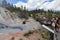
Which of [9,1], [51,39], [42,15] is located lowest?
[51,39]

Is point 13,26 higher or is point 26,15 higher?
point 26,15

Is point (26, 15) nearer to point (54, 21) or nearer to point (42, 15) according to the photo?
point (42, 15)

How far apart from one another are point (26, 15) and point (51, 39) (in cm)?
75

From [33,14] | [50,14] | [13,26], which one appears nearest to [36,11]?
[33,14]

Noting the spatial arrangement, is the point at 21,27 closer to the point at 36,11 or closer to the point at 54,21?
the point at 36,11

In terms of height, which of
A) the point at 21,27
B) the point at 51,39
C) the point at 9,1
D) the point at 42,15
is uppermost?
the point at 9,1

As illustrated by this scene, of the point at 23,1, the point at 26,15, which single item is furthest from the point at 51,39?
the point at 23,1

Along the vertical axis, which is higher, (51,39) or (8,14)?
(8,14)

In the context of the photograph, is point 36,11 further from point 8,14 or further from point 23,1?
point 8,14

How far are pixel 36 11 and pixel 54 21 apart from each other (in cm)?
45

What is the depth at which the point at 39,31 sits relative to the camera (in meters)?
3.31

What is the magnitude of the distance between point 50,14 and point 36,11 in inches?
12.4

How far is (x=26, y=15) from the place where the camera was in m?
3.31

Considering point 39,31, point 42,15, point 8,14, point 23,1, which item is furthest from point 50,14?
point 8,14
